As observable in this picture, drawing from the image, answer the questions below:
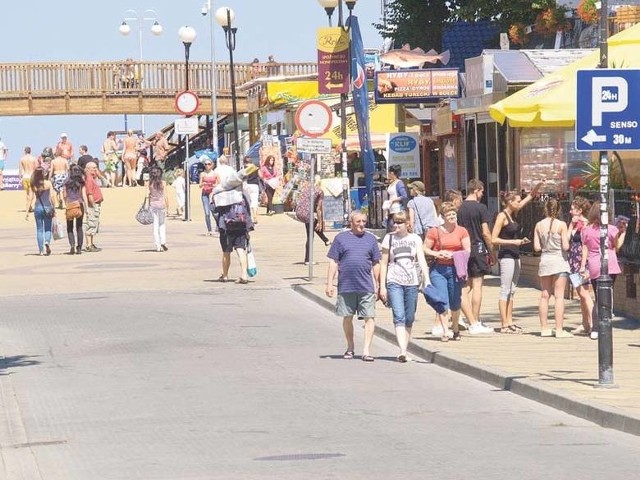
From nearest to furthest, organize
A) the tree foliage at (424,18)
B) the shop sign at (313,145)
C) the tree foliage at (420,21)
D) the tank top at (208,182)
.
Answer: the shop sign at (313,145), the tank top at (208,182), the tree foliage at (424,18), the tree foliage at (420,21)

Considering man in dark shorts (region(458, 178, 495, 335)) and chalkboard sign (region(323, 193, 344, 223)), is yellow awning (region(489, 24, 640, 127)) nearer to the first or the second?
man in dark shorts (region(458, 178, 495, 335))

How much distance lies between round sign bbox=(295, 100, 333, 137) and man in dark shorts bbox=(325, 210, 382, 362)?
10.1 metres

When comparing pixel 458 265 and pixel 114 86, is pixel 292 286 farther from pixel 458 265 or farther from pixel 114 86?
pixel 114 86

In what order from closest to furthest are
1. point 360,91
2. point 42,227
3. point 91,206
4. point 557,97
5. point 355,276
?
point 355,276
point 557,97
point 42,227
point 91,206
point 360,91

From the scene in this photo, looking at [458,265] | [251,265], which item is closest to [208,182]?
[251,265]

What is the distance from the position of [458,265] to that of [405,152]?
19.8 m

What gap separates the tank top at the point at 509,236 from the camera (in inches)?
782

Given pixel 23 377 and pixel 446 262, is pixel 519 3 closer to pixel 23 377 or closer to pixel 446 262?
pixel 446 262

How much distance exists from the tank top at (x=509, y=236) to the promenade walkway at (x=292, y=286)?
3.44ft

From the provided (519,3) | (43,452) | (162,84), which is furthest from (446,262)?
(162,84)

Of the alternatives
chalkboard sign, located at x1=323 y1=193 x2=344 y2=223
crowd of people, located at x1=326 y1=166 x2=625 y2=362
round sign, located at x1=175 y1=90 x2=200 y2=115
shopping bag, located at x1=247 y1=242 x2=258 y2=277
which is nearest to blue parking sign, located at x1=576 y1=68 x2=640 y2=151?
crowd of people, located at x1=326 y1=166 x2=625 y2=362

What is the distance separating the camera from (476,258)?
20.1 m

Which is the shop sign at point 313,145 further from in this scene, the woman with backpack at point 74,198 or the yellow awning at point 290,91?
the yellow awning at point 290,91

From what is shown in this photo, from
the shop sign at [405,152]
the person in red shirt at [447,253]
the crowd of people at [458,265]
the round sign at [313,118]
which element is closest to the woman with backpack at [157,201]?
the shop sign at [405,152]
